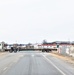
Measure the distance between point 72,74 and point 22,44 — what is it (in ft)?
494

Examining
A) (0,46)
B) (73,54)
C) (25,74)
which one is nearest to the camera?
(25,74)

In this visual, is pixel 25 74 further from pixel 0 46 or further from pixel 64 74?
pixel 0 46

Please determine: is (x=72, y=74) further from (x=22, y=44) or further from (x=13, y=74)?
(x=22, y=44)

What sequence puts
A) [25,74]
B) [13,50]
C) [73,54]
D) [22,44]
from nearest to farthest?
[25,74] → [73,54] → [13,50] → [22,44]

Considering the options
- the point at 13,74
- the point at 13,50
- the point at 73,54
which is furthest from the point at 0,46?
the point at 13,74

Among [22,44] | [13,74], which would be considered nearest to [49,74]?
[13,74]

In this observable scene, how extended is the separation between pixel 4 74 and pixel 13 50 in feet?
278

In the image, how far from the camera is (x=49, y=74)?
2191 centimetres

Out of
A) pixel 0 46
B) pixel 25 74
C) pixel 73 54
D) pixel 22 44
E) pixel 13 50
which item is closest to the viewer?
pixel 25 74

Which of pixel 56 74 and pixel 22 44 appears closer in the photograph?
pixel 56 74

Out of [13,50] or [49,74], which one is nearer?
[49,74]

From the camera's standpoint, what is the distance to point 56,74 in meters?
21.9

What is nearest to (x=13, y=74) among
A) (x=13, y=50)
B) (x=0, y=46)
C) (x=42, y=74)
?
(x=42, y=74)

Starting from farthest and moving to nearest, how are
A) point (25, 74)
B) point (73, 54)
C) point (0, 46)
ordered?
point (0, 46) < point (73, 54) < point (25, 74)
